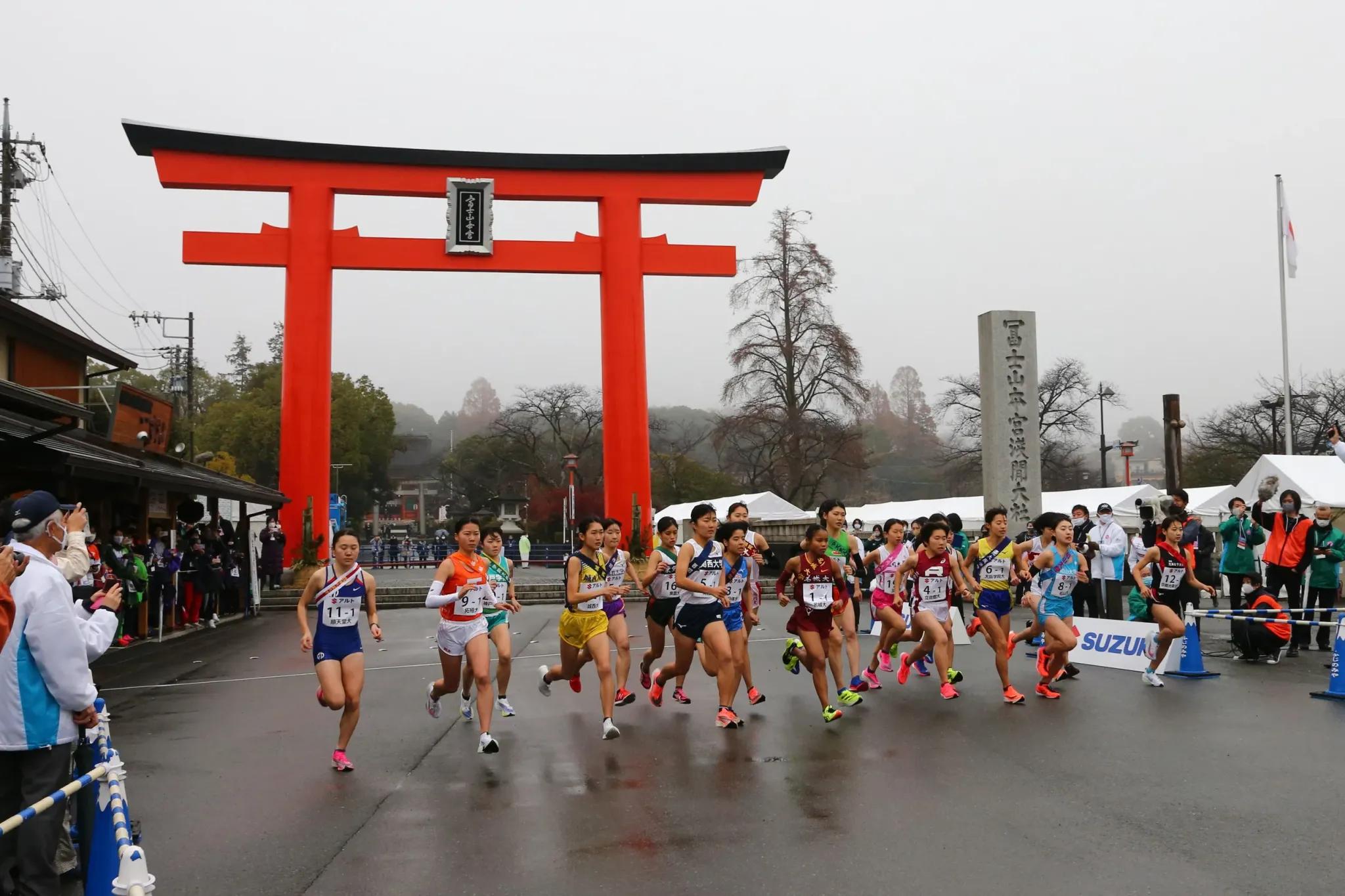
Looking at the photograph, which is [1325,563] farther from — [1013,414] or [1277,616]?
[1013,414]

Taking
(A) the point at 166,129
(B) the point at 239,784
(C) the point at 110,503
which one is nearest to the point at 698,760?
(B) the point at 239,784

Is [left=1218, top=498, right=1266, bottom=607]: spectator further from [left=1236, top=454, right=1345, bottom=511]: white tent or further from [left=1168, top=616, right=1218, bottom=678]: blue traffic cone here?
[left=1236, top=454, right=1345, bottom=511]: white tent

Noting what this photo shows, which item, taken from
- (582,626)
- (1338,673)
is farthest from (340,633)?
(1338,673)

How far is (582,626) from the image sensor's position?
9086 millimetres

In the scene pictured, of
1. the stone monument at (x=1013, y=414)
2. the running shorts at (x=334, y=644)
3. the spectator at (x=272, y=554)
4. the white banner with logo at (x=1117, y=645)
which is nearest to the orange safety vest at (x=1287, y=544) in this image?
the white banner with logo at (x=1117, y=645)

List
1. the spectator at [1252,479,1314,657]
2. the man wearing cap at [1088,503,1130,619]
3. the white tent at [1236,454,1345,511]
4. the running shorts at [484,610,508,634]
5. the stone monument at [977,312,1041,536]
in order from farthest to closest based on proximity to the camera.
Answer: the white tent at [1236,454,1345,511], the stone monument at [977,312,1041,536], the man wearing cap at [1088,503,1130,619], the spectator at [1252,479,1314,657], the running shorts at [484,610,508,634]

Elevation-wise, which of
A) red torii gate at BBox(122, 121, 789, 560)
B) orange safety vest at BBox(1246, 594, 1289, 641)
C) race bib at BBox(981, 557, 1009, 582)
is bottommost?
orange safety vest at BBox(1246, 594, 1289, 641)

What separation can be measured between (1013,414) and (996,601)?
10.5 m

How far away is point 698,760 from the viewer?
7.68 meters

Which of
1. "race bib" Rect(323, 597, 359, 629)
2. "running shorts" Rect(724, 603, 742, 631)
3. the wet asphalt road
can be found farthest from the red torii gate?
"race bib" Rect(323, 597, 359, 629)

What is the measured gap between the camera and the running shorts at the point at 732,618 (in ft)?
31.5

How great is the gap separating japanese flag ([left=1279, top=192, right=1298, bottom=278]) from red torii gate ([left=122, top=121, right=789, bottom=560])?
47.0ft

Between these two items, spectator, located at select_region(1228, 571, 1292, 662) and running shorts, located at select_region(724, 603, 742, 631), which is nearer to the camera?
running shorts, located at select_region(724, 603, 742, 631)

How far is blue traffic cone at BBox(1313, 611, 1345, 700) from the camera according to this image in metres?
10.1
